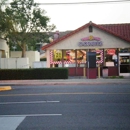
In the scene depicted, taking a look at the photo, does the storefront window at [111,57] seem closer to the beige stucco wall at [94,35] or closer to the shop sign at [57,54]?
the beige stucco wall at [94,35]

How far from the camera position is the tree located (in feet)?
128

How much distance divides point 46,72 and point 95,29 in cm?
712

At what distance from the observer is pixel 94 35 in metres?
27.8

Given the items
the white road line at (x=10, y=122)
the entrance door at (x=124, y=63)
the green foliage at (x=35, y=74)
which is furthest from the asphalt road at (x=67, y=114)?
the entrance door at (x=124, y=63)

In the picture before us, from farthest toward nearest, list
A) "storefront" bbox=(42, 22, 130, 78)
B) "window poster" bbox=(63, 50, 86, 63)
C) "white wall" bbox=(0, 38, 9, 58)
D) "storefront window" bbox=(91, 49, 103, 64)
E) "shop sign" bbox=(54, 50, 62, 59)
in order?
"white wall" bbox=(0, 38, 9, 58) → "shop sign" bbox=(54, 50, 62, 59) → "window poster" bbox=(63, 50, 86, 63) → "storefront window" bbox=(91, 49, 103, 64) → "storefront" bbox=(42, 22, 130, 78)

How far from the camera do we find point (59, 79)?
2400 cm

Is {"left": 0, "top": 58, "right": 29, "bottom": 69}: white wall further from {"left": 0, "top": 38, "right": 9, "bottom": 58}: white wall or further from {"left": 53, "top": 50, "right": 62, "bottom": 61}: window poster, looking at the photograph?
{"left": 53, "top": 50, "right": 62, "bottom": 61}: window poster

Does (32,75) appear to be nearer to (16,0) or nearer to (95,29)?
(95,29)

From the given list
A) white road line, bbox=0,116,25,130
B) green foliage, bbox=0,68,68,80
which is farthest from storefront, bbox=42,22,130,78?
white road line, bbox=0,116,25,130

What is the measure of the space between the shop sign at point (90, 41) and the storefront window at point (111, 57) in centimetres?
120

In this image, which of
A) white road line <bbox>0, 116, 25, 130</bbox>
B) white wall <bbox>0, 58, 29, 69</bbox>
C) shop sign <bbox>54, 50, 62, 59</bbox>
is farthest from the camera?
white wall <bbox>0, 58, 29, 69</bbox>

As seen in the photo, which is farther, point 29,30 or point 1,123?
point 29,30

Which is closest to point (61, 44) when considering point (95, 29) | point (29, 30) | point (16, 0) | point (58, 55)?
point (58, 55)

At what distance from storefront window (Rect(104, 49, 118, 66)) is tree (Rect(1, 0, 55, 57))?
1499cm
